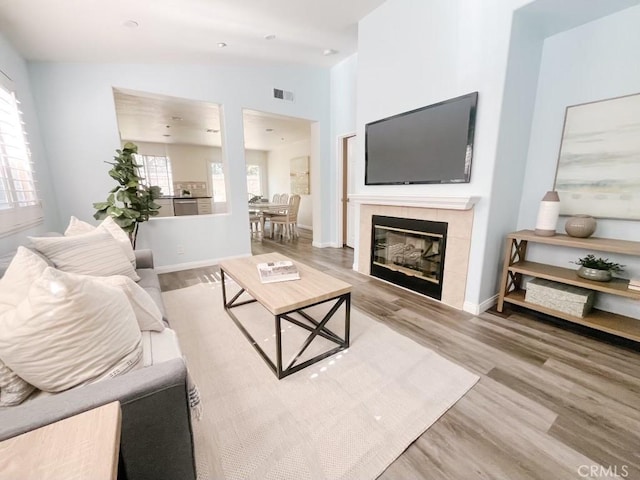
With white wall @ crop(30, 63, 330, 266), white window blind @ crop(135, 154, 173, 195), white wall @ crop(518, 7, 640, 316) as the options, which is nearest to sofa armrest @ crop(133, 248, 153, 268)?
white wall @ crop(30, 63, 330, 266)

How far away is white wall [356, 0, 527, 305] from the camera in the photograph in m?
2.15

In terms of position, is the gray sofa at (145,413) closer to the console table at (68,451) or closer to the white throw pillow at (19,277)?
the console table at (68,451)

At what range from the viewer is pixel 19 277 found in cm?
99

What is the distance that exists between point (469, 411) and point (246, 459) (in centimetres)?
116

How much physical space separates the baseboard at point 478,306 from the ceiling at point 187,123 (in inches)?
147

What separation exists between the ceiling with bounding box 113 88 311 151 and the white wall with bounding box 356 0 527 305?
1929 millimetres

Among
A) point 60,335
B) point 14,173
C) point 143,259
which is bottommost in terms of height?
point 143,259

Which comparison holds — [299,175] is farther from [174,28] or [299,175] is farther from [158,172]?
[174,28]

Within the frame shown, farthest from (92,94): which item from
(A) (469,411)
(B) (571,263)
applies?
(B) (571,263)

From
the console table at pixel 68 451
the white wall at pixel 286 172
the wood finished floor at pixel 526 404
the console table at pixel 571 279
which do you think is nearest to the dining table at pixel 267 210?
the white wall at pixel 286 172

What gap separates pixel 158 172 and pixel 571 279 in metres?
9.51

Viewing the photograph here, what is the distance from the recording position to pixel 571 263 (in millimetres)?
2420

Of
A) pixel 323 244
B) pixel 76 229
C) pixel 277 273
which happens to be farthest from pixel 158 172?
pixel 277 273

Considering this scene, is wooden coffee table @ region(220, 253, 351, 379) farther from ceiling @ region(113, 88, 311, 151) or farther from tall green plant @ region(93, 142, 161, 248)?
ceiling @ region(113, 88, 311, 151)
